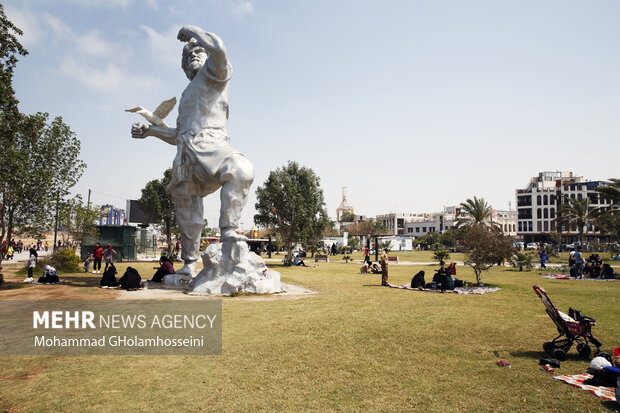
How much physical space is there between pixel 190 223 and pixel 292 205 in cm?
1556

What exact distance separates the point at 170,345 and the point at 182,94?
9.07 meters

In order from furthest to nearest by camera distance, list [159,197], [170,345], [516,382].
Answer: [159,197] → [170,345] → [516,382]

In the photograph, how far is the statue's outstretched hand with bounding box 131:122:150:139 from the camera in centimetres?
1349

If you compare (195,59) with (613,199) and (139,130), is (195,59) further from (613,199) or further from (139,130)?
(613,199)

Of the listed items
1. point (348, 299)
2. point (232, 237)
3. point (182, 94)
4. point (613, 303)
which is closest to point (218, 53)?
point (182, 94)

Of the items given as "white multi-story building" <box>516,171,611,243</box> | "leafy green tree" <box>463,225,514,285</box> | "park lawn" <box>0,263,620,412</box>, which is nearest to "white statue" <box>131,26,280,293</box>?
"park lawn" <box>0,263,620,412</box>

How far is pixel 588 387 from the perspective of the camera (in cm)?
486

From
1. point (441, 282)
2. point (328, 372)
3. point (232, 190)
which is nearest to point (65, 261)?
point (232, 190)

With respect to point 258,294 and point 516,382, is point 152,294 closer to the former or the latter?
point 258,294

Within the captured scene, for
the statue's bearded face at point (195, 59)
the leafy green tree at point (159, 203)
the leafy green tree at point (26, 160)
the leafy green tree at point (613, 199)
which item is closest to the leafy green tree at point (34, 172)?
the leafy green tree at point (26, 160)

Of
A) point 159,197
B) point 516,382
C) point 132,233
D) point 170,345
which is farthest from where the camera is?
point 159,197

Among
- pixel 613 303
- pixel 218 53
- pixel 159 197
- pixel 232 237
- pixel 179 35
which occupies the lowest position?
pixel 613 303

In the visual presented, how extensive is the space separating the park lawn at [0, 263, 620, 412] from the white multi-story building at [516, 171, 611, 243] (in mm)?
77937

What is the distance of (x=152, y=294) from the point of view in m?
11.6
